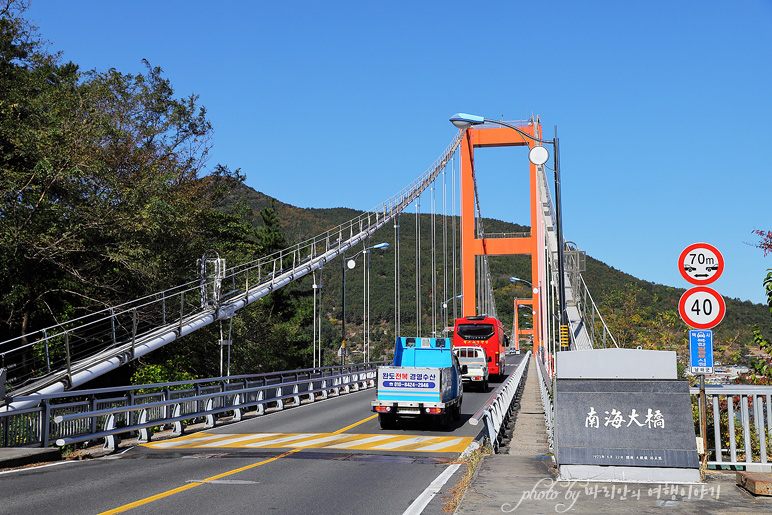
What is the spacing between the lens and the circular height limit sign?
361 inches

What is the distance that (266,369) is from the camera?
186ft

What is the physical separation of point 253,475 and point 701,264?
7.02m

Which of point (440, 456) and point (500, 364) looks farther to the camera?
point (500, 364)

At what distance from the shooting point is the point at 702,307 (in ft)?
30.0

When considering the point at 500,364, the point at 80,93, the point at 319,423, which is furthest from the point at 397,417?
the point at 500,364

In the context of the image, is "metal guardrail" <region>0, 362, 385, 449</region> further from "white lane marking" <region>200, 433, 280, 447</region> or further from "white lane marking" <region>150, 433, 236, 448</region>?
"white lane marking" <region>200, 433, 280, 447</region>

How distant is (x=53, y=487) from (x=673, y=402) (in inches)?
325

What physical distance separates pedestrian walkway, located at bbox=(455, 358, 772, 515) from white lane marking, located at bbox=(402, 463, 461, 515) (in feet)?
2.10

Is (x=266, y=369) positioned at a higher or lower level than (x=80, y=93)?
lower

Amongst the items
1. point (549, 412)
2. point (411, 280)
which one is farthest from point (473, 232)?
→ point (549, 412)

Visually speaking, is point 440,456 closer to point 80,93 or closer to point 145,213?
point 145,213

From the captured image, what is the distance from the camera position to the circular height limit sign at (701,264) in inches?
361

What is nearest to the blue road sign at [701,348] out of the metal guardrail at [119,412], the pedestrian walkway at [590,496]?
the pedestrian walkway at [590,496]

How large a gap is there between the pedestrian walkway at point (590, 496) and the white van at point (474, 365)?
22.6 metres
